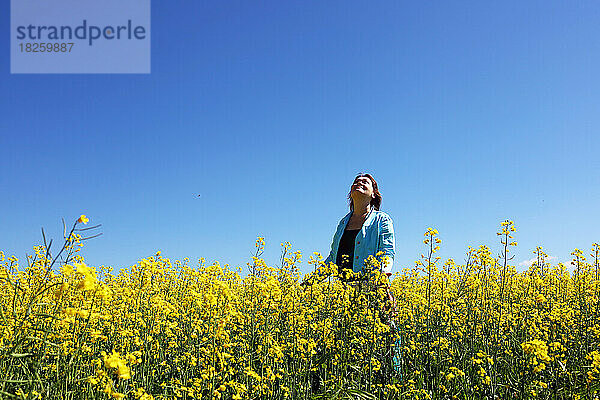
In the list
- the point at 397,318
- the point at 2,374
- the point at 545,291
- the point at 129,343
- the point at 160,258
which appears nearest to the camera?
the point at 2,374

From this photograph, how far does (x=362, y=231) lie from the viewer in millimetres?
4551

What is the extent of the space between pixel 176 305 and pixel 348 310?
1.42 meters

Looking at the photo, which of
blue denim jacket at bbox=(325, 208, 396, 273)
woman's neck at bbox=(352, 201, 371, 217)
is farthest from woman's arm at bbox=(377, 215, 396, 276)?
woman's neck at bbox=(352, 201, 371, 217)

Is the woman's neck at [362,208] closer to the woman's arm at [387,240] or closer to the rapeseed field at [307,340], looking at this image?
the woman's arm at [387,240]

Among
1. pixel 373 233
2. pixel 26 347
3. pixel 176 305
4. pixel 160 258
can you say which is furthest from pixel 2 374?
pixel 373 233

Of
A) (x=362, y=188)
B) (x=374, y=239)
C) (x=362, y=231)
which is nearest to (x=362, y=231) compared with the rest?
(x=362, y=231)

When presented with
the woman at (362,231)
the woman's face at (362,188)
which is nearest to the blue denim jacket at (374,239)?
the woman at (362,231)

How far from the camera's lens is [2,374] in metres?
2.36

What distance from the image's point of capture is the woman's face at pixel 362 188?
4.63 metres

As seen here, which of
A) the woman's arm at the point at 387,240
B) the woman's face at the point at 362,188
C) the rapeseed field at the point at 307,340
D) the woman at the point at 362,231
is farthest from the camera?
the woman's face at the point at 362,188

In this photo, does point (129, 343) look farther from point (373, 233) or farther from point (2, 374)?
point (373, 233)

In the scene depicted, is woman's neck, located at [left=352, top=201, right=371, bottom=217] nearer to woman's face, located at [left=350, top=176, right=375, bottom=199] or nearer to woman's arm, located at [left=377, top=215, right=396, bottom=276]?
woman's face, located at [left=350, top=176, right=375, bottom=199]

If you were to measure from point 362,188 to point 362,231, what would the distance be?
0.43m

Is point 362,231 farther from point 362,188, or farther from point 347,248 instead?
point 362,188
